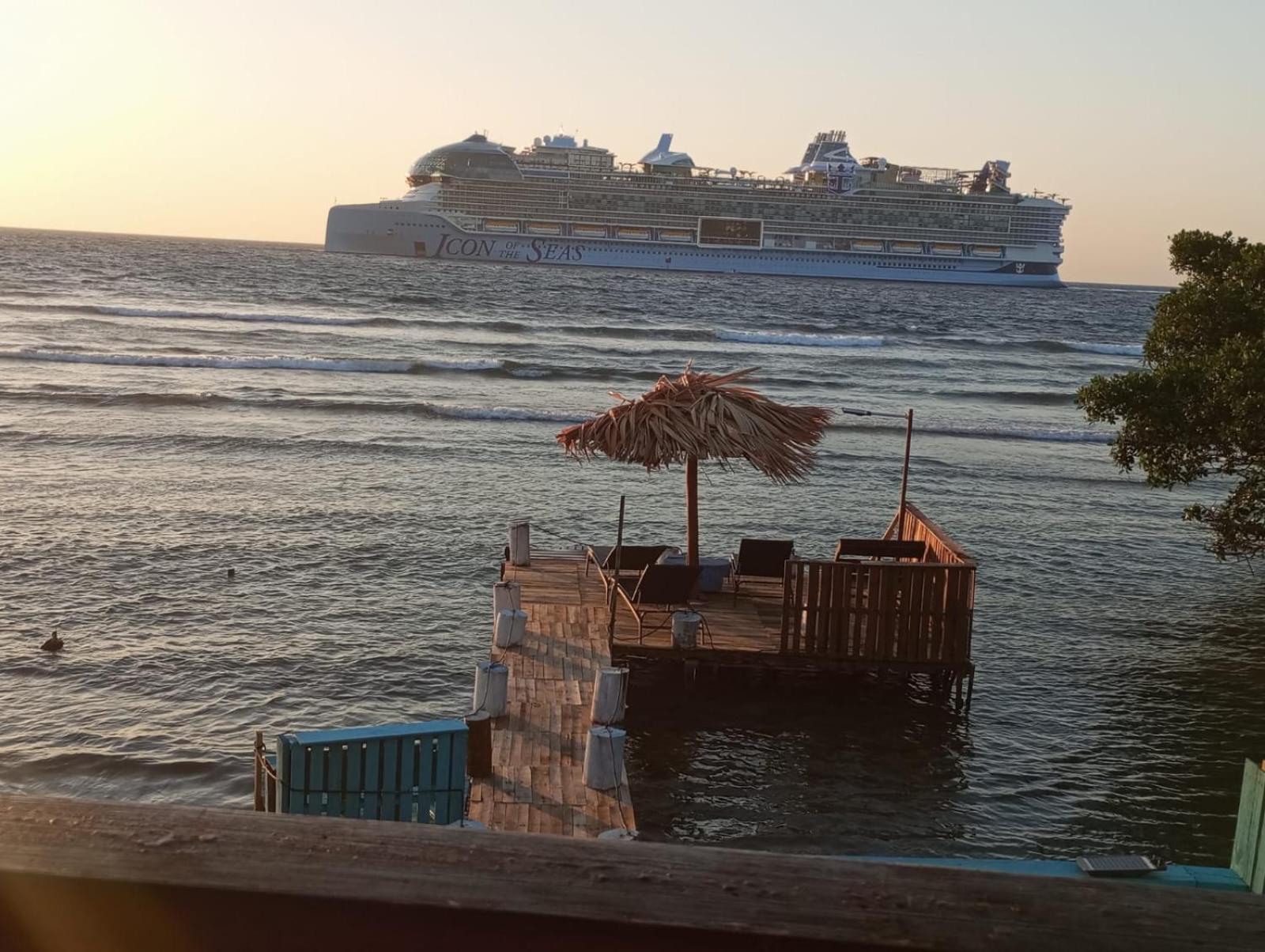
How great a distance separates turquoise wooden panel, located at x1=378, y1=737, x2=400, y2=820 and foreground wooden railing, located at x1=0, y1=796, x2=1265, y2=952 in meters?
4.61

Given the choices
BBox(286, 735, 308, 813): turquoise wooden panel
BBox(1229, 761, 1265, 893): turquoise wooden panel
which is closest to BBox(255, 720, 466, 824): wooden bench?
BBox(286, 735, 308, 813): turquoise wooden panel

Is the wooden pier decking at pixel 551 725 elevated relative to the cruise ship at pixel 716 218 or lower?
lower

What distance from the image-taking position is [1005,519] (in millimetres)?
17656

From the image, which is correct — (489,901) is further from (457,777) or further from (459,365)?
(459,365)

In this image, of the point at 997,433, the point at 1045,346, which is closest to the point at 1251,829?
the point at 997,433

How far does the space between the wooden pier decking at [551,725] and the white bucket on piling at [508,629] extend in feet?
0.18

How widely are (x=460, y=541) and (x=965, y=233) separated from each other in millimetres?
91398

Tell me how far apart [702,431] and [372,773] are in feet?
16.0

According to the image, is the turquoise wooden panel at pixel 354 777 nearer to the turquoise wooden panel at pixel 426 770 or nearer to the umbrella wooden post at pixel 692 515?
the turquoise wooden panel at pixel 426 770

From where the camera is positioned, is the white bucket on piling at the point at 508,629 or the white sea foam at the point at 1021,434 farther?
the white sea foam at the point at 1021,434

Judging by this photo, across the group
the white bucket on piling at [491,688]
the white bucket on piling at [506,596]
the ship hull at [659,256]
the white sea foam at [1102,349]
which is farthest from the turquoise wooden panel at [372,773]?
the ship hull at [659,256]

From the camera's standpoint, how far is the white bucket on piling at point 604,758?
671cm

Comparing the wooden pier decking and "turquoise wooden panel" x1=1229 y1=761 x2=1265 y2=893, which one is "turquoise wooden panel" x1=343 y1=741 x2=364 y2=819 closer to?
the wooden pier decking

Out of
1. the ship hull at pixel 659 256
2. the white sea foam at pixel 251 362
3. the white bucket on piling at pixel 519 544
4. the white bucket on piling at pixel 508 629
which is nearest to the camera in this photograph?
the white bucket on piling at pixel 508 629
